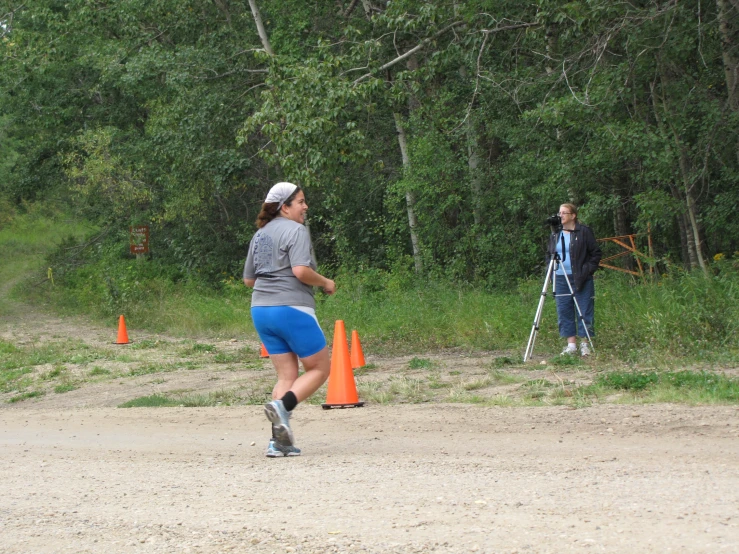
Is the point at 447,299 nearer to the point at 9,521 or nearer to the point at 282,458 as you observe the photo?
the point at 282,458

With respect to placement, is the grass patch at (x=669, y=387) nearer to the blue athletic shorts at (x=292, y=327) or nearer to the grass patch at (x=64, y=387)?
the blue athletic shorts at (x=292, y=327)

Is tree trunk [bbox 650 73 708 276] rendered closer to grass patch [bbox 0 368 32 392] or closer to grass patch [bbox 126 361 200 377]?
grass patch [bbox 126 361 200 377]

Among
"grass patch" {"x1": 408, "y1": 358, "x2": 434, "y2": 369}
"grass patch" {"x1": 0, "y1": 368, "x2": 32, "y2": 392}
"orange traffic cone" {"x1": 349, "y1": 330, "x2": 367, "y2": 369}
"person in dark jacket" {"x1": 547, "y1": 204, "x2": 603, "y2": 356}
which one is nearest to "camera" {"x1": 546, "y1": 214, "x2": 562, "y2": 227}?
"person in dark jacket" {"x1": 547, "y1": 204, "x2": 603, "y2": 356}

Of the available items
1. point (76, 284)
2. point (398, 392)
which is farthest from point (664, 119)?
point (76, 284)

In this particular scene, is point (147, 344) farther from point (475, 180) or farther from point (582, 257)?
point (582, 257)

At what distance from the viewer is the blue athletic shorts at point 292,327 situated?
257 inches

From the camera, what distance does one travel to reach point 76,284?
32938 millimetres

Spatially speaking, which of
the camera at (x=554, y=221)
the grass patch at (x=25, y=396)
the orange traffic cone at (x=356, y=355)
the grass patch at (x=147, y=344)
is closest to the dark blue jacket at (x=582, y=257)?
the camera at (x=554, y=221)

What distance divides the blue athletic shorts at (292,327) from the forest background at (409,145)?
5802mm

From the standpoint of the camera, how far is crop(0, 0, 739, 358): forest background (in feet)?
48.1

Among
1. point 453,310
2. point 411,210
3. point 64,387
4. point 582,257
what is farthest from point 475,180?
point 64,387

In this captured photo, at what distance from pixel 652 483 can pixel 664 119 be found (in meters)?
11.2

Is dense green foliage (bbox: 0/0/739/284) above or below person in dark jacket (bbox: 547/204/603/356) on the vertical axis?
above

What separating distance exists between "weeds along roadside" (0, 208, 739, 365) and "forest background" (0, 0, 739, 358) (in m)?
0.07
